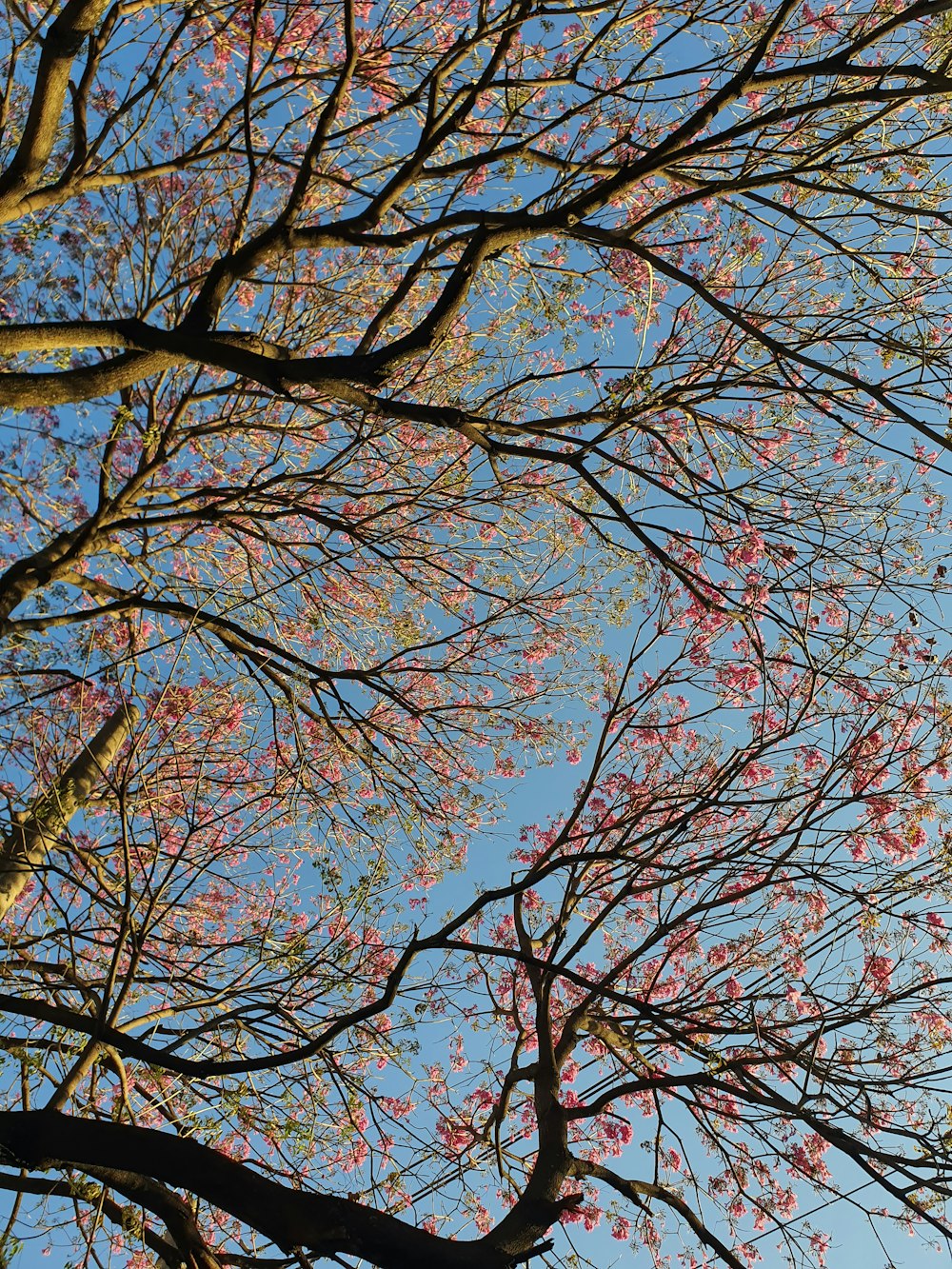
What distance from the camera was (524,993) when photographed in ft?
22.0

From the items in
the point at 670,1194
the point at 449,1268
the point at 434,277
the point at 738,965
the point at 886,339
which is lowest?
the point at 449,1268

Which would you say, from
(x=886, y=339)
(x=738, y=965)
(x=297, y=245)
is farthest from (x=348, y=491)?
(x=738, y=965)

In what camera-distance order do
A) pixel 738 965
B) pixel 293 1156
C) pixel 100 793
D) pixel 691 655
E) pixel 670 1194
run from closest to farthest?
A: pixel 670 1194 < pixel 293 1156 < pixel 738 965 < pixel 691 655 < pixel 100 793

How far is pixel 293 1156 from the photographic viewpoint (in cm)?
402

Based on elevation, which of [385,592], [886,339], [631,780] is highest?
[385,592]

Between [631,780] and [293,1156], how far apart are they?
3.09m

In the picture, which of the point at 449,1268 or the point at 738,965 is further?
the point at 738,965

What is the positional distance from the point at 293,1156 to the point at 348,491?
3.77 m

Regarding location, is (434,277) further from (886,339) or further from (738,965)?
(738,965)

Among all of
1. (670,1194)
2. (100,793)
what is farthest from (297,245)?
(670,1194)

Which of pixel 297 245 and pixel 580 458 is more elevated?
pixel 297 245

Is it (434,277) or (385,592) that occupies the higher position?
(434,277)

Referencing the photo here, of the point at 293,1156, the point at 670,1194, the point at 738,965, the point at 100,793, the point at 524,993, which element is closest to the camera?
the point at 670,1194

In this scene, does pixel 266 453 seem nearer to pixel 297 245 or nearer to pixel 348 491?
pixel 348 491
